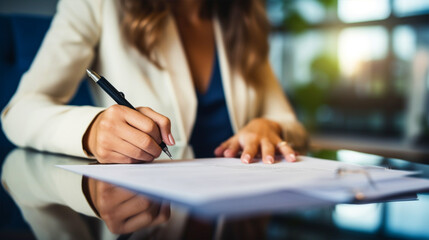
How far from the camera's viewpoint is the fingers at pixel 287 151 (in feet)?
1.86

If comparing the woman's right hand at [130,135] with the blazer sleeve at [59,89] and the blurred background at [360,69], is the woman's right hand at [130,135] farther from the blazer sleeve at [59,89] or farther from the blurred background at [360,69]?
the blurred background at [360,69]

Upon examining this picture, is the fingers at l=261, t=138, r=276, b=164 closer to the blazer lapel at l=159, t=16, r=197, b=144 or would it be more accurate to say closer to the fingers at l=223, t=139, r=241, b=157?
the fingers at l=223, t=139, r=241, b=157

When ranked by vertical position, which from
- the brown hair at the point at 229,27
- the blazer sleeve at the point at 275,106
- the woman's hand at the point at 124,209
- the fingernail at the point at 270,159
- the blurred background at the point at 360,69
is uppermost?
the brown hair at the point at 229,27

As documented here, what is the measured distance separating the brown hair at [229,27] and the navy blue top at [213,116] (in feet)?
0.35

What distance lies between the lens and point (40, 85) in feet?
2.65

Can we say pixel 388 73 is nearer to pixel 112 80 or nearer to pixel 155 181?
pixel 112 80

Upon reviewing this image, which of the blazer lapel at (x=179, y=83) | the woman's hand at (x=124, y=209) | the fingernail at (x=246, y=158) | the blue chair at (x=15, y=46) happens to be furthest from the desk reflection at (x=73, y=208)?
the blue chair at (x=15, y=46)

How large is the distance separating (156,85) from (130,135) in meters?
0.50

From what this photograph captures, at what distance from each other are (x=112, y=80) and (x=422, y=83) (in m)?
3.51

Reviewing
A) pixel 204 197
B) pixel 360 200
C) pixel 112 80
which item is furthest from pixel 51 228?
pixel 112 80

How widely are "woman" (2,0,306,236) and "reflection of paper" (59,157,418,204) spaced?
4cm

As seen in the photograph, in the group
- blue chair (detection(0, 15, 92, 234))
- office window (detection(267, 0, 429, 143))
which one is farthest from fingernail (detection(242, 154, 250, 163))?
office window (detection(267, 0, 429, 143))

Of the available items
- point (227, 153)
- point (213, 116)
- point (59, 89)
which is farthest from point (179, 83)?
point (227, 153)

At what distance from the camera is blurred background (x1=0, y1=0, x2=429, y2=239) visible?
3.61m
